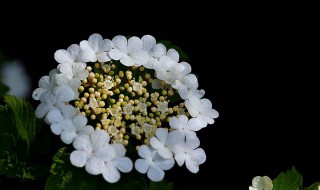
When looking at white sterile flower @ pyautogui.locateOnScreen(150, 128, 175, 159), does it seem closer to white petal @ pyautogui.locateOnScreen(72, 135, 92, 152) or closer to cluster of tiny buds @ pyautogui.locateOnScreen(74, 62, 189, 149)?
cluster of tiny buds @ pyautogui.locateOnScreen(74, 62, 189, 149)

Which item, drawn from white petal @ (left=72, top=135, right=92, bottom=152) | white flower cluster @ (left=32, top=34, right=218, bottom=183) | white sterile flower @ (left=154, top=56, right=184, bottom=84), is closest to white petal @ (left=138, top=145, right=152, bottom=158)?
white flower cluster @ (left=32, top=34, right=218, bottom=183)

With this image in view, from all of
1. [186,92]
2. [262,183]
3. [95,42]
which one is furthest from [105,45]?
[262,183]

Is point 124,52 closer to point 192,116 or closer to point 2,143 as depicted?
point 192,116

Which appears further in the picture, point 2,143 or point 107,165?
point 2,143

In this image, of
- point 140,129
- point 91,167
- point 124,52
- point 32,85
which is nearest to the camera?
point 91,167

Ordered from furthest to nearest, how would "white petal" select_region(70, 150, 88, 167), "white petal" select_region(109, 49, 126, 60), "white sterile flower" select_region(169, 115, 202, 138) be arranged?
1. "white petal" select_region(109, 49, 126, 60)
2. "white sterile flower" select_region(169, 115, 202, 138)
3. "white petal" select_region(70, 150, 88, 167)

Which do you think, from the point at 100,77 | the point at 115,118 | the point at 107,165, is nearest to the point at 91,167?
the point at 107,165
